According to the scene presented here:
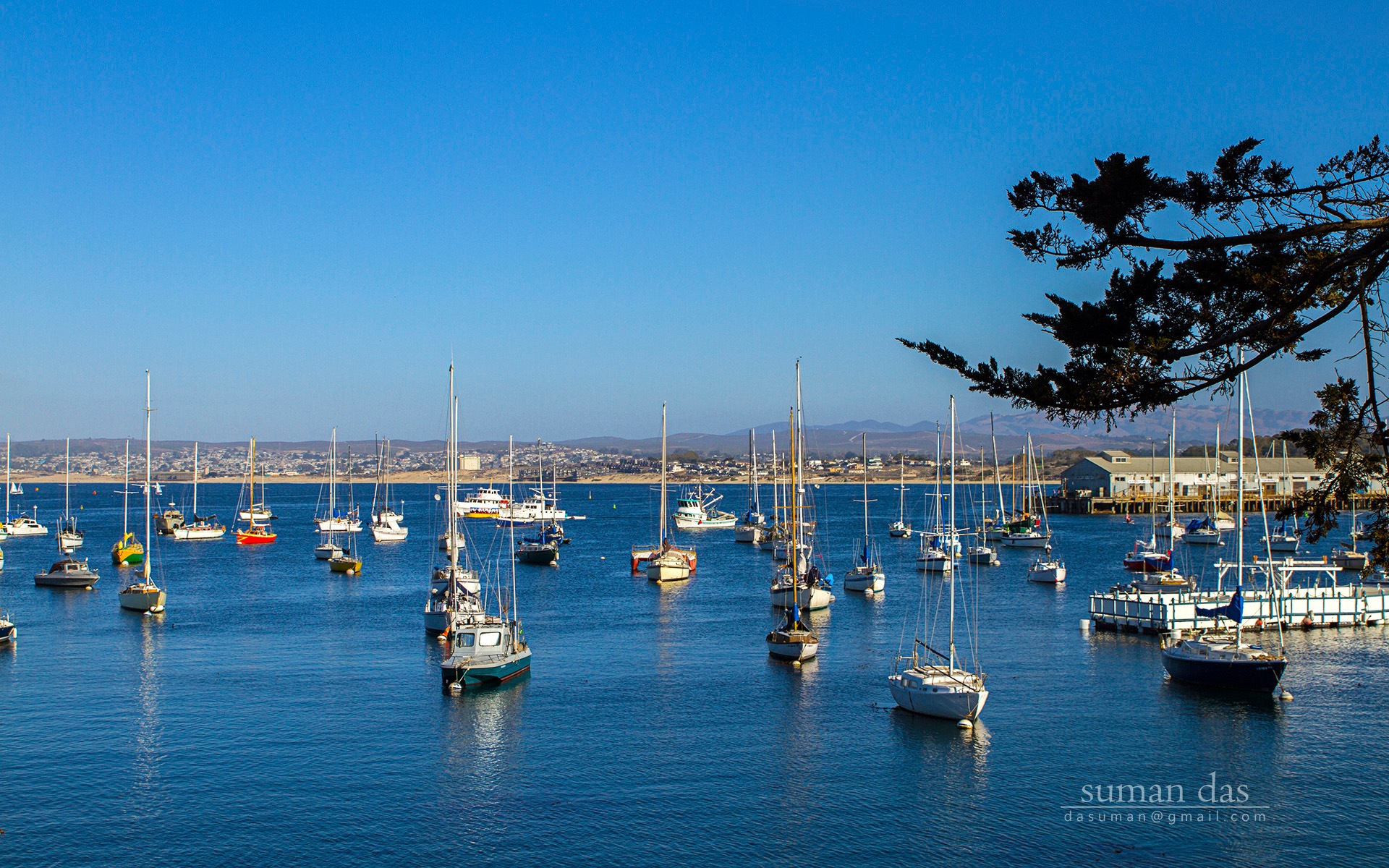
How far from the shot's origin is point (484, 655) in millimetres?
39750

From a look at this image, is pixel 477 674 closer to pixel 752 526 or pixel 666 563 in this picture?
pixel 666 563

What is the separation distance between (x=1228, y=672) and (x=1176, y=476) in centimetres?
13406

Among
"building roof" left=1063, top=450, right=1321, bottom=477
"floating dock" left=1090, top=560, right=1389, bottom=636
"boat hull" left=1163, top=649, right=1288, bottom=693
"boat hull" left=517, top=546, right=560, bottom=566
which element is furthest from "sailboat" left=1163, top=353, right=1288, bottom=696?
"building roof" left=1063, top=450, right=1321, bottom=477

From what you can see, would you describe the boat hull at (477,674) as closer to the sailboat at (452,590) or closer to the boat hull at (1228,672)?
the sailboat at (452,590)

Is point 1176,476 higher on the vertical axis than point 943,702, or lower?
higher

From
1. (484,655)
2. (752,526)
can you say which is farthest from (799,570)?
(752,526)

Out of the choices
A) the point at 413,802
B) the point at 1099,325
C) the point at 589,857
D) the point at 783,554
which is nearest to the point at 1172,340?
the point at 1099,325

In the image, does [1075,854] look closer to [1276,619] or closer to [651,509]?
[1276,619]

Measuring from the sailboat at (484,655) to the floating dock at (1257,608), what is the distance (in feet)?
89.7

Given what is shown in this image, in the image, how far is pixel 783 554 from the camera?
286 feet

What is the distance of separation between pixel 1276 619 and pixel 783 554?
40446 millimetres

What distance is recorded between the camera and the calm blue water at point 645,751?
25.2m

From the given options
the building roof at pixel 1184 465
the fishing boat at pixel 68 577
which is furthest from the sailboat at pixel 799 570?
the building roof at pixel 1184 465

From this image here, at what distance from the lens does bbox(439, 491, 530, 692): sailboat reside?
3916 centimetres
